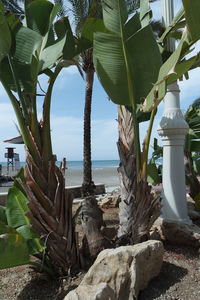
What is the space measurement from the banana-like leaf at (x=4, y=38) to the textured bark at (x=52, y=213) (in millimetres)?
1101

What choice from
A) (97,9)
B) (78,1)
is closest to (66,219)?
(97,9)

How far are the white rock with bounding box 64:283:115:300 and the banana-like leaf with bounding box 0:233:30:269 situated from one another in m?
0.76

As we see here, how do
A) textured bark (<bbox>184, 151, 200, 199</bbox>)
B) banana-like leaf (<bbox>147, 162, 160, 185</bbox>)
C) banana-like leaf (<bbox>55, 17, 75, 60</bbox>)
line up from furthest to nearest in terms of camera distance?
banana-like leaf (<bbox>147, 162, 160, 185</bbox>)
textured bark (<bbox>184, 151, 200, 199</bbox>)
banana-like leaf (<bbox>55, 17, 75, 60</bbox>)

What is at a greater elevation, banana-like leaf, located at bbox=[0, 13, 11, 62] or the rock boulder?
banana-like leaf, located at bbox=[0, 13, 11, 62]

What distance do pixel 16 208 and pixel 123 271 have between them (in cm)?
143

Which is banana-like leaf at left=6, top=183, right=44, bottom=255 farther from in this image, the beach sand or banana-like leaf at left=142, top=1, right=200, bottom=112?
the beach sand

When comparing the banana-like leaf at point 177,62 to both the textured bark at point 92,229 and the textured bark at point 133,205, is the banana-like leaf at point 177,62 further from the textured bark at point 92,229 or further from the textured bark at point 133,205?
the textured bark at point 92,229

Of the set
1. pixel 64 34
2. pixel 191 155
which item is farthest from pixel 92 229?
pixel 191 155

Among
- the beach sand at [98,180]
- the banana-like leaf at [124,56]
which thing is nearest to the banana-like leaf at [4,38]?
the banana-like leaf at [124,56]

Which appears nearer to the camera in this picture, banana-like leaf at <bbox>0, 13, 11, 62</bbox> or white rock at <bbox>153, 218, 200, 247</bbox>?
banana-like leaf at <bbox>0, 13, 11, 62</bbox>

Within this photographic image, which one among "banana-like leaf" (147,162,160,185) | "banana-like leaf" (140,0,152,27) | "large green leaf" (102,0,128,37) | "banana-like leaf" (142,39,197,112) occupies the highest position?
"banana-like leaf" (140,0,152,27)

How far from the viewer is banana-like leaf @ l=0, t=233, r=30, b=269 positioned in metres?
3.00

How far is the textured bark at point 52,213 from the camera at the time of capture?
3375mm

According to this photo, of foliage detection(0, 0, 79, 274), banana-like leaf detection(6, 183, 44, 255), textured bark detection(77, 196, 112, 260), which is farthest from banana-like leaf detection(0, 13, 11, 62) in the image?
textured bark detection(77, 196, 112, 260)
